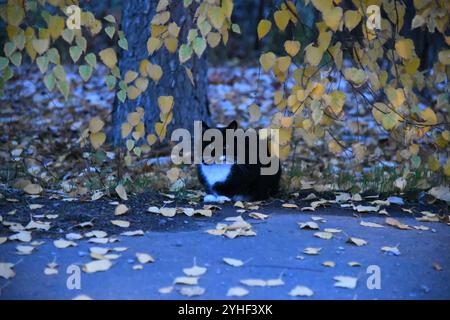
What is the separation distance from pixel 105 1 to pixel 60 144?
6616 millimetres

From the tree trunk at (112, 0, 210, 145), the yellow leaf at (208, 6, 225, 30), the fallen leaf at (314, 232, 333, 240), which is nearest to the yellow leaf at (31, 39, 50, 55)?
the yellow leaf at (208, 6, 225, 30)

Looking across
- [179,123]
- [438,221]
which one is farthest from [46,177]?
[438,221]

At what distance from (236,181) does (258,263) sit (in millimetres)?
1508

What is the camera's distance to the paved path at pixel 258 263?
2.81m

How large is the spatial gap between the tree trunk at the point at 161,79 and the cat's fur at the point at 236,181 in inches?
51.4

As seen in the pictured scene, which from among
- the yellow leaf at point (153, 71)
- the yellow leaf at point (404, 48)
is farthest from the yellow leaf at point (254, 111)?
the yellow leaf at point (404, 48)

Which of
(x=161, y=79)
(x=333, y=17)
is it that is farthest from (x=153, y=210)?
(x=161, y=79)

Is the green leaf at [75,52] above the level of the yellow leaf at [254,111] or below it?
above

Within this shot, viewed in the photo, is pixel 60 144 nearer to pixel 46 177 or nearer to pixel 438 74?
pixel 46 177

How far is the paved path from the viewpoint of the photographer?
281 centimetres

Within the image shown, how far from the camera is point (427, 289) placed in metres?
2.92

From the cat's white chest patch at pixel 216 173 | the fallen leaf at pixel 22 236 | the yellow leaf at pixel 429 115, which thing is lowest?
the fallen leaf at pixel 22 236

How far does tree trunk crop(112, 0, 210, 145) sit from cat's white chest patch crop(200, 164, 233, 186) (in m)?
1.28

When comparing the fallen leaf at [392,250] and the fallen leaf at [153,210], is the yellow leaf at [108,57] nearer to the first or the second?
the fallen leaf at [153,210]
